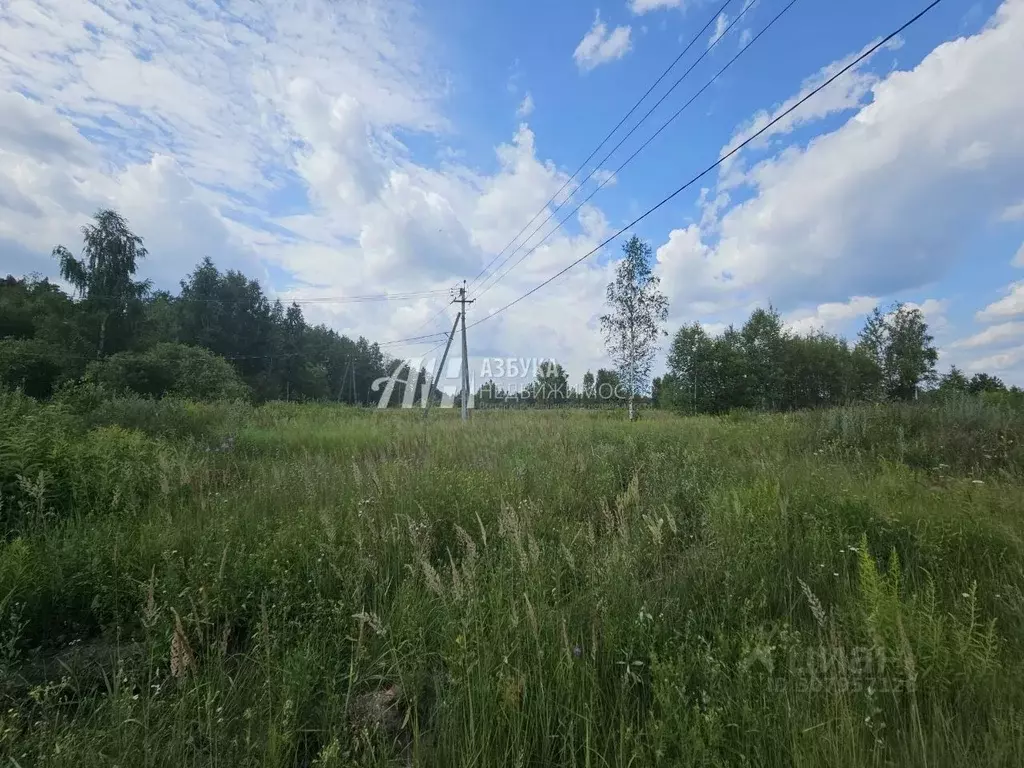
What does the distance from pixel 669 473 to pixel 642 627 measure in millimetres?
3066

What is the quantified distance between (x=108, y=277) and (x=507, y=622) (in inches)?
1469

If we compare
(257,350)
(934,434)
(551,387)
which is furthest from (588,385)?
(934,434)

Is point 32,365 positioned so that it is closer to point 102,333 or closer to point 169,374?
point 102,333

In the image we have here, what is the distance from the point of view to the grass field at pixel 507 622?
1.57 meters

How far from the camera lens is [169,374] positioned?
26.1 metres

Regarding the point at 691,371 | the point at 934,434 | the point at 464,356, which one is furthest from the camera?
the point at 691,371

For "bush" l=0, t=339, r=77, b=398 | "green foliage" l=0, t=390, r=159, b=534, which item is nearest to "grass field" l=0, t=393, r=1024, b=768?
"green foliage" l=0, t=390, r=159, b=534

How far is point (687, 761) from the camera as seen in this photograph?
142 cm

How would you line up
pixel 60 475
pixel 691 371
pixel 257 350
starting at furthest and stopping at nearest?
pixel 257 350 → pixel 691 371 → pixel 60 475

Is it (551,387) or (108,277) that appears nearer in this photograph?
(108,277)

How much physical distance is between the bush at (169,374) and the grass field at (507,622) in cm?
2265

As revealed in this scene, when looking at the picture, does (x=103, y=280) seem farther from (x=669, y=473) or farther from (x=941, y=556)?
(x=941, y=556)

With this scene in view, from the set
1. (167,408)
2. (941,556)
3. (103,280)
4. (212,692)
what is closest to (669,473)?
(941,556)

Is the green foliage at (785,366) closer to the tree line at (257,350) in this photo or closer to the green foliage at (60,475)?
the tree line at (257,350)
